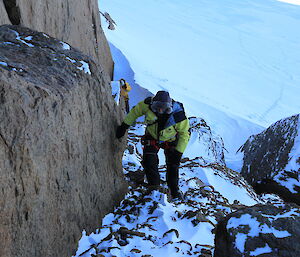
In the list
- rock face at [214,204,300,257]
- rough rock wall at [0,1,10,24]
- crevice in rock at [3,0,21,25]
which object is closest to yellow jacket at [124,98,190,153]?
rock face at [214,204,300,257]

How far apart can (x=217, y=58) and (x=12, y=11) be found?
1857cm

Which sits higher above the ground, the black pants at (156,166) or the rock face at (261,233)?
the rock face at (261,233)

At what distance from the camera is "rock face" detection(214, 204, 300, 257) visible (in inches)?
80.9

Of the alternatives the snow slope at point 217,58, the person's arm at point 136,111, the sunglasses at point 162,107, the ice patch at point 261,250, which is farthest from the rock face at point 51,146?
the snow slope at point 217,58

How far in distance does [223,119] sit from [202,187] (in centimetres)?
774

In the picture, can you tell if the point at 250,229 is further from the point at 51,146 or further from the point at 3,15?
the point at 3,15

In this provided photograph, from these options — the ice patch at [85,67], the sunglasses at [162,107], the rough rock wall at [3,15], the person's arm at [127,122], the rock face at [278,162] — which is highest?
the rough rock wall at [3,15]

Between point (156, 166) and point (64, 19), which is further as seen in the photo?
point (64, 19)

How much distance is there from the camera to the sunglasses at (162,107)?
3.82 m

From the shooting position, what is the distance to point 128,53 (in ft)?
49.5


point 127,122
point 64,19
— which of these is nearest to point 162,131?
point 127,122

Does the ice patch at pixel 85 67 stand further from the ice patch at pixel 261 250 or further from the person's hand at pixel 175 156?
the ice patch at pixel 261 250

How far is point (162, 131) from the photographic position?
13.7 ft

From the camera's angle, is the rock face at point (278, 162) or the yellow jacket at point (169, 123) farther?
the rock face at point (278, 162)
